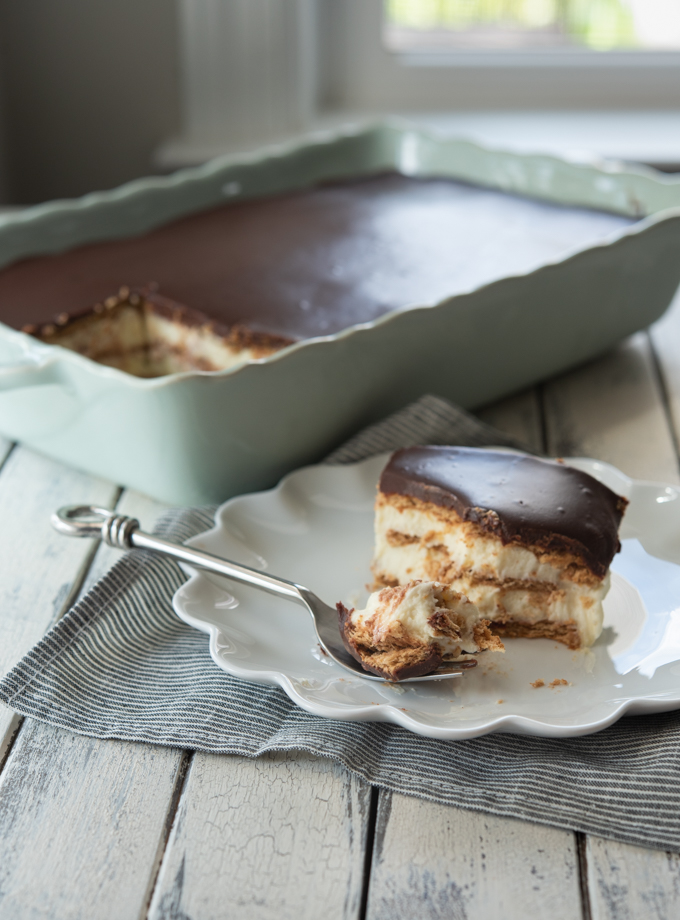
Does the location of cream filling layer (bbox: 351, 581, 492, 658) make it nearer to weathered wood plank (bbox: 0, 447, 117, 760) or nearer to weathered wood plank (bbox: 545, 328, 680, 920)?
weathered wood plank (bbox: 0, 447, 117, 760)

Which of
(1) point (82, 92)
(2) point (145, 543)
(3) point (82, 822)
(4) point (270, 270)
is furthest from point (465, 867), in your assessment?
(1) point (82, 92)

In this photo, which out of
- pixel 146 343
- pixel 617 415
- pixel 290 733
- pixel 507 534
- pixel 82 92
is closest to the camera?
pixel 290 733

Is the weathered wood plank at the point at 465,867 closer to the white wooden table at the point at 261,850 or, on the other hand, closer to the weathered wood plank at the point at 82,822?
the white wooden table at the point at 261,850

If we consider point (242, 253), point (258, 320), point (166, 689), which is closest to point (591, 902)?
point (166, 689)

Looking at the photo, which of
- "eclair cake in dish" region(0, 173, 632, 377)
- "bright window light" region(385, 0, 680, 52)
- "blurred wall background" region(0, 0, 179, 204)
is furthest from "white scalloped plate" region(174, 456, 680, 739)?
"bright window light" region(385, 0, 680, 52)

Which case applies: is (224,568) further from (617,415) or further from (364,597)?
(617,415)

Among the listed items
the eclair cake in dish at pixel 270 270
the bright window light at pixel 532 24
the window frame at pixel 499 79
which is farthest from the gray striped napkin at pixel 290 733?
the bright window light at pixel 532 24

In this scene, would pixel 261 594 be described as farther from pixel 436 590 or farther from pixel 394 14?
pixel 394 14
